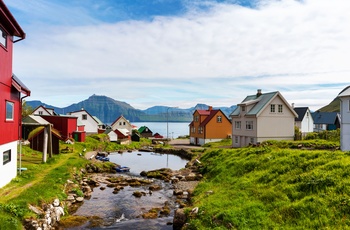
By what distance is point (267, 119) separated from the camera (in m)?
47.0

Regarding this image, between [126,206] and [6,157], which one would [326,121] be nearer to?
[126,206]

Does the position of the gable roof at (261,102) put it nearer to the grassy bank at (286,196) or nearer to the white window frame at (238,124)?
the white window frame at (238,124)

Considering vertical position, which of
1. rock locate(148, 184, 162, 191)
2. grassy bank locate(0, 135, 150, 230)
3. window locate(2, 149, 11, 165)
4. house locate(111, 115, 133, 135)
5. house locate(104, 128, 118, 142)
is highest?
house locate(111, 115, 133, 135)

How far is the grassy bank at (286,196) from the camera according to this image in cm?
1286

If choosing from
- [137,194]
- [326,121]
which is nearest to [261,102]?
[137,194]

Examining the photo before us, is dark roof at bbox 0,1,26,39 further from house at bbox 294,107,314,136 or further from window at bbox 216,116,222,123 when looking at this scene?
house at bbox 294,107,314,136

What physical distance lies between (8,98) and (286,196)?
19.4 meters

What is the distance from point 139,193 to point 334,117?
274 feet

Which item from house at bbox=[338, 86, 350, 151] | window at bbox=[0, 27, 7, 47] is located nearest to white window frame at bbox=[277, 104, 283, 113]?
house at bbox=[338, 86, 350, 151]

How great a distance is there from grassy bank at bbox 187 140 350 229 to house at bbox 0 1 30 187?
13.7m

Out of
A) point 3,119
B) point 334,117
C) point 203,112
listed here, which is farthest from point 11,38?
point 334,117

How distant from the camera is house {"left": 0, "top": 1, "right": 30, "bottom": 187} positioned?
61.6 ft

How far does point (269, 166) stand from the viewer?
72.8 feet

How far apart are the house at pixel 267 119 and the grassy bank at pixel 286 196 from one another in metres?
23.7
